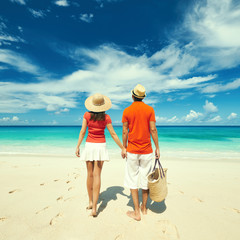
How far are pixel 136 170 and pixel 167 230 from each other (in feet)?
3.46

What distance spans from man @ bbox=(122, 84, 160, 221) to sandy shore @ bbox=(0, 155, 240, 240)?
485 millimetres

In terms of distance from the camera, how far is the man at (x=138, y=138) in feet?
9.32

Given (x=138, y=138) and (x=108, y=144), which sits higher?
(x=138, y=138)

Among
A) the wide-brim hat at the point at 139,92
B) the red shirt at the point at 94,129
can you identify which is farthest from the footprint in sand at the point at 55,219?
the wide-brim hat at the point at 139,92

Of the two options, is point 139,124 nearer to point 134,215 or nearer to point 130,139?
point 130,139

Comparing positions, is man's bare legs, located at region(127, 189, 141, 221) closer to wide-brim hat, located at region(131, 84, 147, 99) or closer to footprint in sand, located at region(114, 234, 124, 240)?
footprint in sand, located at region(114, 234, 124, 240)

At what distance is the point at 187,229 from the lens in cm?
254

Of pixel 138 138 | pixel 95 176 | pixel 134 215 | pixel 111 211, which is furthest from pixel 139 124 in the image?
pixel 111 211

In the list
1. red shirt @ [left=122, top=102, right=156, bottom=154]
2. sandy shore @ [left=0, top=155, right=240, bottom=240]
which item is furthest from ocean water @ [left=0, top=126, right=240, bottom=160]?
red shirt @ [left=122, top=102, right=156, bottom=154]

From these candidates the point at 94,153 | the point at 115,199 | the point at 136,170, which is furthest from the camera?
the point at 115,199

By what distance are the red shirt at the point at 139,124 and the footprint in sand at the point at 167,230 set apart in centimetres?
124

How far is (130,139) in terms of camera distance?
9.58 feet

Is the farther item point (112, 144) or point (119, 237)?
point (112, 144)

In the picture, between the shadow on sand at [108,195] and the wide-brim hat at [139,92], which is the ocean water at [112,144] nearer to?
the shadow on sand at [108,195]
